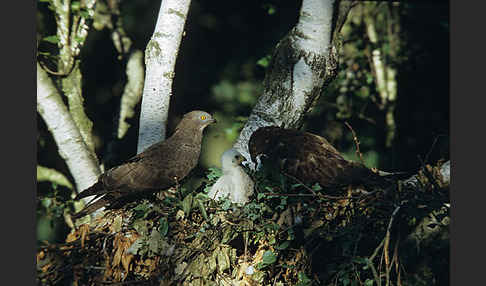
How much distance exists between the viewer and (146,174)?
414cm

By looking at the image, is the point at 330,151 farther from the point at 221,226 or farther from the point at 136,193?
the point at 136,193

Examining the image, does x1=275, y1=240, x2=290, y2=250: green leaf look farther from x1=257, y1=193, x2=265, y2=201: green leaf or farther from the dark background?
the dark background

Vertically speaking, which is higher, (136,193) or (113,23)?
(113,23)

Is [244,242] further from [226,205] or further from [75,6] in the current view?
[75,6]

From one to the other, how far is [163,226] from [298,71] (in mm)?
1977

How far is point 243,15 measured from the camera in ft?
27.3

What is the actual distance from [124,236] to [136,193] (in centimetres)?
73

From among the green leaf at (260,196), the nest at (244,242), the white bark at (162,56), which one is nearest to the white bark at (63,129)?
the white bark at (162,56)

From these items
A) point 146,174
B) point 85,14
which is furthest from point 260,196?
point 85,14

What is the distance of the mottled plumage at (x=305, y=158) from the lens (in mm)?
3857

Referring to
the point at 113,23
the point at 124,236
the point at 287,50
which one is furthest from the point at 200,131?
→ the point at 113,23

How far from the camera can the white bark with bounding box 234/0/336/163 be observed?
4.29 m

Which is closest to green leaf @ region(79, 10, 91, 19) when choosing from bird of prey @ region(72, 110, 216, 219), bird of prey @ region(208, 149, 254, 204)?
bird of prey @ region(72, 110, 216, 219)

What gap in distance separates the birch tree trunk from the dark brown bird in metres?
0.22
